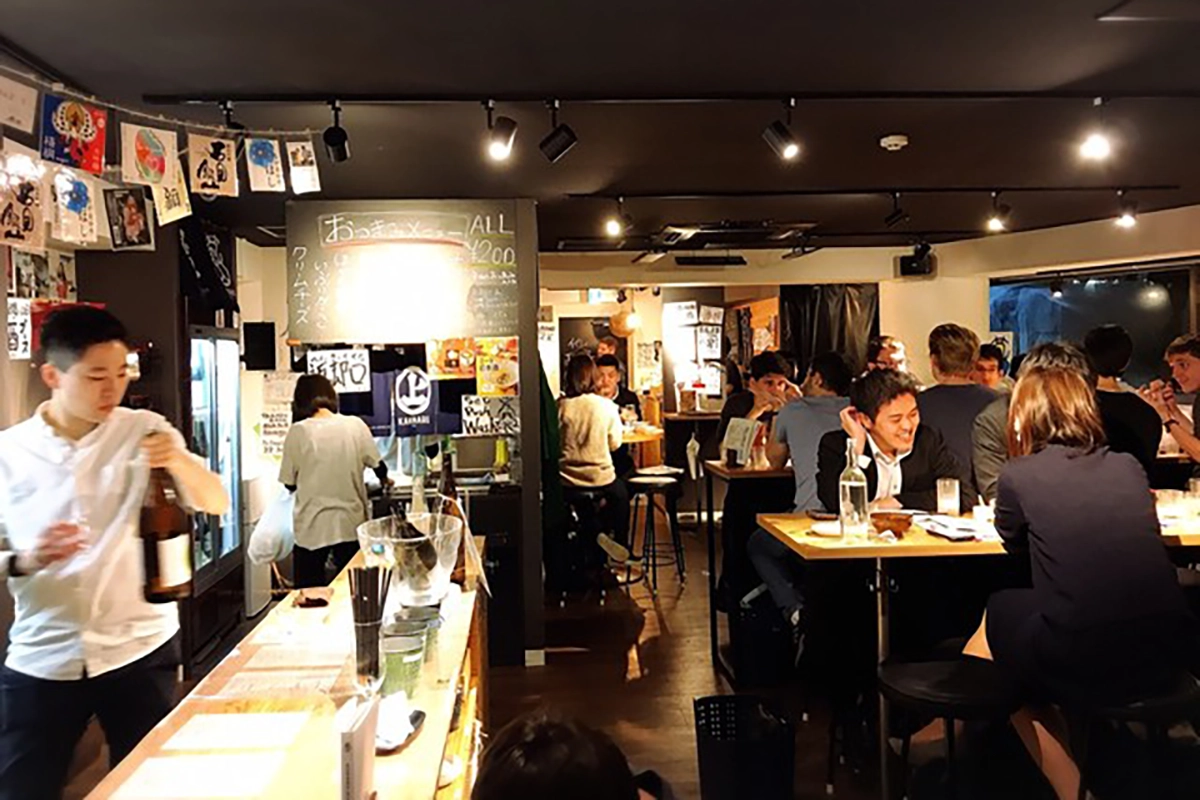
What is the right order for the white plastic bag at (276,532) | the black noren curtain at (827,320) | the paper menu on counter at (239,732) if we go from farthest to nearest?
the black noren curtain at (827,320) → the white plastic bag at (276,532) → the paper menu on counter at (239,732)

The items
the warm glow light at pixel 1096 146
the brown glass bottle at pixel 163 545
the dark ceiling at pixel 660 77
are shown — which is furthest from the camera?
the warm glow light at pixel 1096 146

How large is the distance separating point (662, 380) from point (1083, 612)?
733cm

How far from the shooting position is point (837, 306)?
9227 millimetres

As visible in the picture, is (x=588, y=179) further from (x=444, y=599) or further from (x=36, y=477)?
(x=36, y=477)

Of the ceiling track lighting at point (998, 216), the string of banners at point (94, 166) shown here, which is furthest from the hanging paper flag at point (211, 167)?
the ceiling track lighting at point (998, 216)

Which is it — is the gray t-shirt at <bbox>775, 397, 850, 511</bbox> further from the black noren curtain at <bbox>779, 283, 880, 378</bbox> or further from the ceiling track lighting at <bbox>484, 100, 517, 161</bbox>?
the black noren curtain at <bbox>779, 283, 880, 378</bbox>

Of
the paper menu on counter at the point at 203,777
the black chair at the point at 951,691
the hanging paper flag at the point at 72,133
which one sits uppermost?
the hanging paper flag at the point at 72,133

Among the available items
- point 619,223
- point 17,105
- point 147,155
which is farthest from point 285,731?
point 619,223

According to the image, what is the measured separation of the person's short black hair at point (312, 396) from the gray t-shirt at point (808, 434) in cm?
219

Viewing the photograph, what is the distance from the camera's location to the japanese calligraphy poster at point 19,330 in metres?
3.84

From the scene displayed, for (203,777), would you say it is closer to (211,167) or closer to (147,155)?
(147,155)

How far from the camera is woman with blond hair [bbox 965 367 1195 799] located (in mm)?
2428

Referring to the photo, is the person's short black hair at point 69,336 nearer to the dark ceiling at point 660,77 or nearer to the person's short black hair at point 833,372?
the dark ceiling at point 660,77

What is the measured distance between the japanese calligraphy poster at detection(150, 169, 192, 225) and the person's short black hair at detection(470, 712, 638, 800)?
2.38 meters
